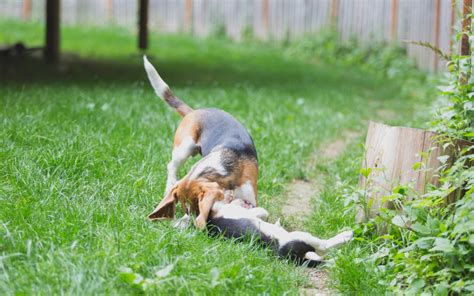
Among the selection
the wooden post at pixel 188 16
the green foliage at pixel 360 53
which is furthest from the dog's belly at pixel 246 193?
the wooden post at pixel 188 16

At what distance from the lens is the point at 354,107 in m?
10.8

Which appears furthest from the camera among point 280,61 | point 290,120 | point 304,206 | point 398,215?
point 280,61

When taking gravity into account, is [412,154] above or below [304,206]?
above

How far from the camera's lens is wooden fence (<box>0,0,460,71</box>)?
52.9 ft

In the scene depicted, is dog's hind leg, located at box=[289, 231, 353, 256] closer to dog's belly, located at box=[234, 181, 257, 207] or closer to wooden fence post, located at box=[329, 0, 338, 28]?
dog's belly, located at box=[234, 181, 257, 207]

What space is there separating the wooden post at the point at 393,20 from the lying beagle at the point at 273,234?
519 inches

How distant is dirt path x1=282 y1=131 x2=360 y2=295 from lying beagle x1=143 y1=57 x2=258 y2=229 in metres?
0.56

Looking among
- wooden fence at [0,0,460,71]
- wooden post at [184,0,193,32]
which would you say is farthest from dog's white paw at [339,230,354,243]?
wooden post at [184,0,193,32]

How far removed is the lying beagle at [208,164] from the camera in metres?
4.81

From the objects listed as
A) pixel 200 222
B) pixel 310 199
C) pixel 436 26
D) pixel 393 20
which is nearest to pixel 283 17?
pixel 393 20

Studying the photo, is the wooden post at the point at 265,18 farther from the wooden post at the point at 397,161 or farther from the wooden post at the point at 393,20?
the wooden post at the point at 397,161

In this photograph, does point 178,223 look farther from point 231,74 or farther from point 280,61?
point 280,61

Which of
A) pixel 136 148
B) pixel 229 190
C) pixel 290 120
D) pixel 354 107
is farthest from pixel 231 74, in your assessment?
pixel 229 190

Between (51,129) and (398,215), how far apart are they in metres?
3.26
